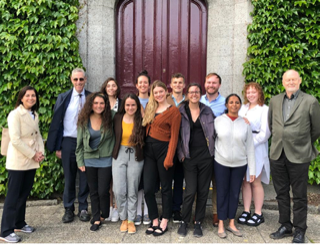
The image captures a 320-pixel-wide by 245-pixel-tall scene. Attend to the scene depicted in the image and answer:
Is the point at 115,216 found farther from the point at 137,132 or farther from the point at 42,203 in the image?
the point at 42,203

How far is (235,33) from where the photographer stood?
18.0 ft

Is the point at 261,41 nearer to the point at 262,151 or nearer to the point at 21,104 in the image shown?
the point at 262,151

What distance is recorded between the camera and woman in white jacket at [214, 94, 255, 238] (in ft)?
12.1

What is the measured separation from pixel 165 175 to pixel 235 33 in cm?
324

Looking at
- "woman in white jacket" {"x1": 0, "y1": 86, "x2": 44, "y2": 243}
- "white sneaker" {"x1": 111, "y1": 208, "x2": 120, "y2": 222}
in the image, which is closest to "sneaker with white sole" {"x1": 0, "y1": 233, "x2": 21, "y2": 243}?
"woman in white jacket" {"x1": 0, "y1": 86, "x2": 44, "y2": 243}

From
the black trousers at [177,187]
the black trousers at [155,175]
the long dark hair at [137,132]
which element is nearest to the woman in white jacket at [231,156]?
the black trousers at [177,187]

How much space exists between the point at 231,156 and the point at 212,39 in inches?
111

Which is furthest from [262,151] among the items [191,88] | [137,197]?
[137,197]

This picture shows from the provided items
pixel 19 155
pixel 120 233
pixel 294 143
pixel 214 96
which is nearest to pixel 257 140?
pixel 294 143

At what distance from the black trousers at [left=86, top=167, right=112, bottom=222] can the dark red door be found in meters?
2.62

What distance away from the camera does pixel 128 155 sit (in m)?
3.81

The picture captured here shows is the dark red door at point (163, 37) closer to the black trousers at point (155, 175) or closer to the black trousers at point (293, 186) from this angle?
the black trousers at point (155, 175)

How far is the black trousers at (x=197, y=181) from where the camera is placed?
3.73 meters

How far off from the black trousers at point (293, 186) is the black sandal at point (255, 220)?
403 mm
